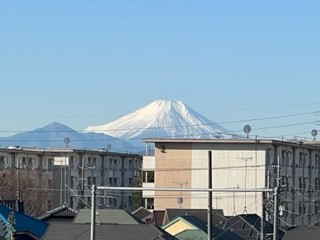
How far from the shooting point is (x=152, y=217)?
59.3 metres

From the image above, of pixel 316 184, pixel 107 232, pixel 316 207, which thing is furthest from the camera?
pixel 316 184

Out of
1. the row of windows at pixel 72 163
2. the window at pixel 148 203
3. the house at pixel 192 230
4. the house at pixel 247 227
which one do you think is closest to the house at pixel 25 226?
the house at pixel 192 230

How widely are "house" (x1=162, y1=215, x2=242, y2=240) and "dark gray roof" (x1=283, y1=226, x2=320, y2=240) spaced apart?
6.98 feet

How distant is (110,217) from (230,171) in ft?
94.7

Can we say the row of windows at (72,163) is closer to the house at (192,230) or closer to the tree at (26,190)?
the tree at (26,190)

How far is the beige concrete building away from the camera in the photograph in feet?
224

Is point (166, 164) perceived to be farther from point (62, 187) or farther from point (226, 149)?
point (62, 187)

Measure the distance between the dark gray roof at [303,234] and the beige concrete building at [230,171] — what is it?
2436 cm

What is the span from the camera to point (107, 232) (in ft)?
116

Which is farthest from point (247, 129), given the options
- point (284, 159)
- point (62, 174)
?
point (62, 174)

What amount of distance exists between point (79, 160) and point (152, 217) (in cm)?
2805

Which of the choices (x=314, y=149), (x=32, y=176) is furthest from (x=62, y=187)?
(x=314, y=149)

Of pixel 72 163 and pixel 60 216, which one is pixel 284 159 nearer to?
pixel 72 163

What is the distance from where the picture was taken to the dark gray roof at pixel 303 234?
40812 mm
